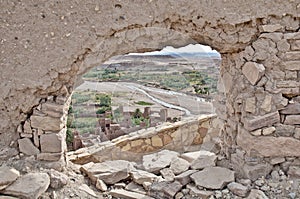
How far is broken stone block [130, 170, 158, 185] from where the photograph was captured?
3246 mm

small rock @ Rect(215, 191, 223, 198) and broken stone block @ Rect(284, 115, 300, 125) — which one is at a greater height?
broken stone block @ Rect(284, 115, 300, 125)

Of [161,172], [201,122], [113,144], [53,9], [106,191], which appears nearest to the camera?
[53,9]

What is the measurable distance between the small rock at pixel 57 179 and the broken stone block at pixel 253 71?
1850mm

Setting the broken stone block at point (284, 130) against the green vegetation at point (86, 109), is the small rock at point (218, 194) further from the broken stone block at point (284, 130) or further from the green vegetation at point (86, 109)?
the green vegetation at point (86, 109)

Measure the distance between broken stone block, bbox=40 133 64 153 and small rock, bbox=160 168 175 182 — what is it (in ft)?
3.49

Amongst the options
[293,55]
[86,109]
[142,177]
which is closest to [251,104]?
[293,55]

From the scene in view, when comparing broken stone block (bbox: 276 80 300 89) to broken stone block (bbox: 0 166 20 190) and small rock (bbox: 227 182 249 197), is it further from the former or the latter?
broken stone block (bbox: 0 166 20 190)

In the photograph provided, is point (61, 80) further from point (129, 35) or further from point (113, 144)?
point (113, 144)

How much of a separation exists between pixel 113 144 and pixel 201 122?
1.57m

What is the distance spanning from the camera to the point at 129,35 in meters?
2.95

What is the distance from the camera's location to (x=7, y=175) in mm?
2736

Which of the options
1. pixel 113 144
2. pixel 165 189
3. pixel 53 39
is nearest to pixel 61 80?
pixel 53 39

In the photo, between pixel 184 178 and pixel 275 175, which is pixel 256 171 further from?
pixel 184 178

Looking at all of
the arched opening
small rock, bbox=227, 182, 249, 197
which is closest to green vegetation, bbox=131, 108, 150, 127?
the arched opening
